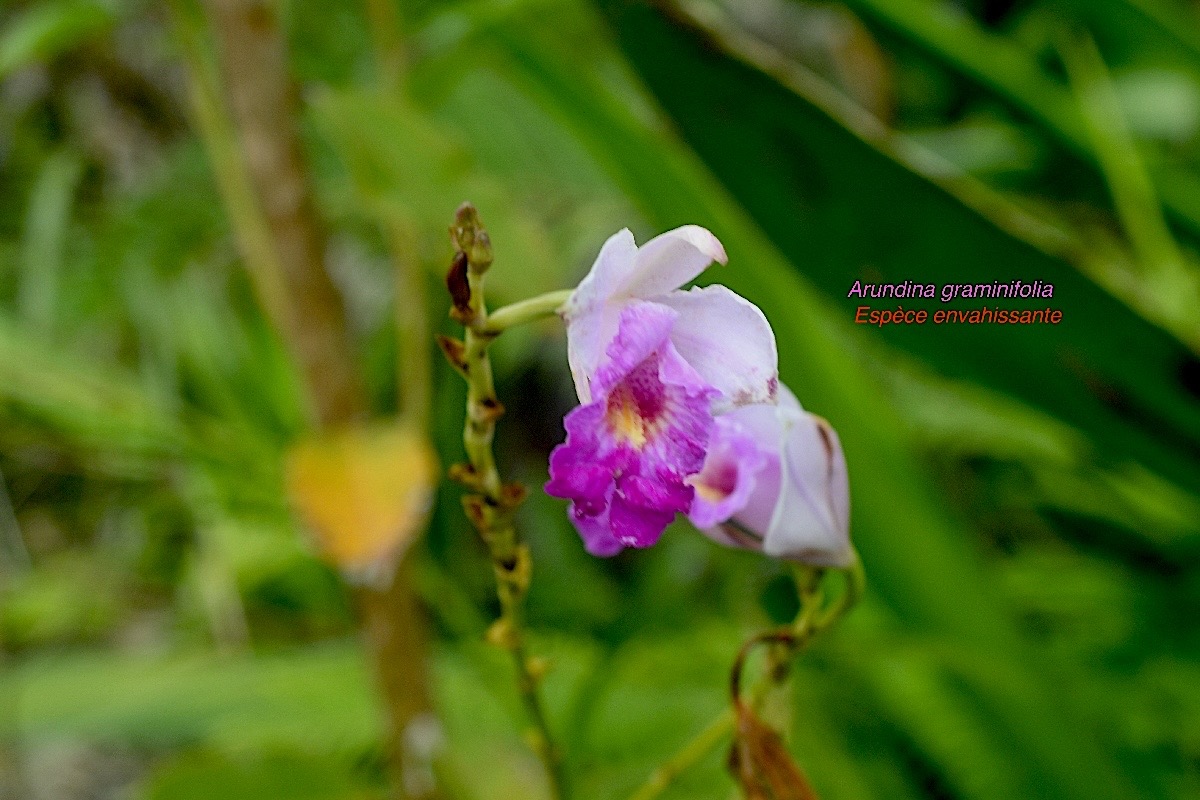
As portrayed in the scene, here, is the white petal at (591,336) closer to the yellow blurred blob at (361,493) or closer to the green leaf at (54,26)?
the yellow blurred blob at (361,493)

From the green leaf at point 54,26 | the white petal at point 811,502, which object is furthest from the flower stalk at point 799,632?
the green leaf at point 54,26

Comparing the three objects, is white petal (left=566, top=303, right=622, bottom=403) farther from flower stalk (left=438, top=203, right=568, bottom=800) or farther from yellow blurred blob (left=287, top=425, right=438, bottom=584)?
yellow blurred blob (left=287, top=425, right=438, bottom=584)

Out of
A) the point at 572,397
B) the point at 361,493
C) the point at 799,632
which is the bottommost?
the point at 572,397

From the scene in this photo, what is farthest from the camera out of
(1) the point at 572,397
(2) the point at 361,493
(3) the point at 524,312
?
(1) the point at 572,397

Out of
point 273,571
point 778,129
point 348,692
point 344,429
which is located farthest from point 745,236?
point 273,571

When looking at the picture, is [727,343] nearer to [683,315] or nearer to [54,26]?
[683,315]

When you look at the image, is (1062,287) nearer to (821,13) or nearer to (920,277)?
(920,277)

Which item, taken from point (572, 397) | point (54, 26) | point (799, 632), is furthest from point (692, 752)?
point (572, 397)

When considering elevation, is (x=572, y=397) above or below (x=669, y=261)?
below
